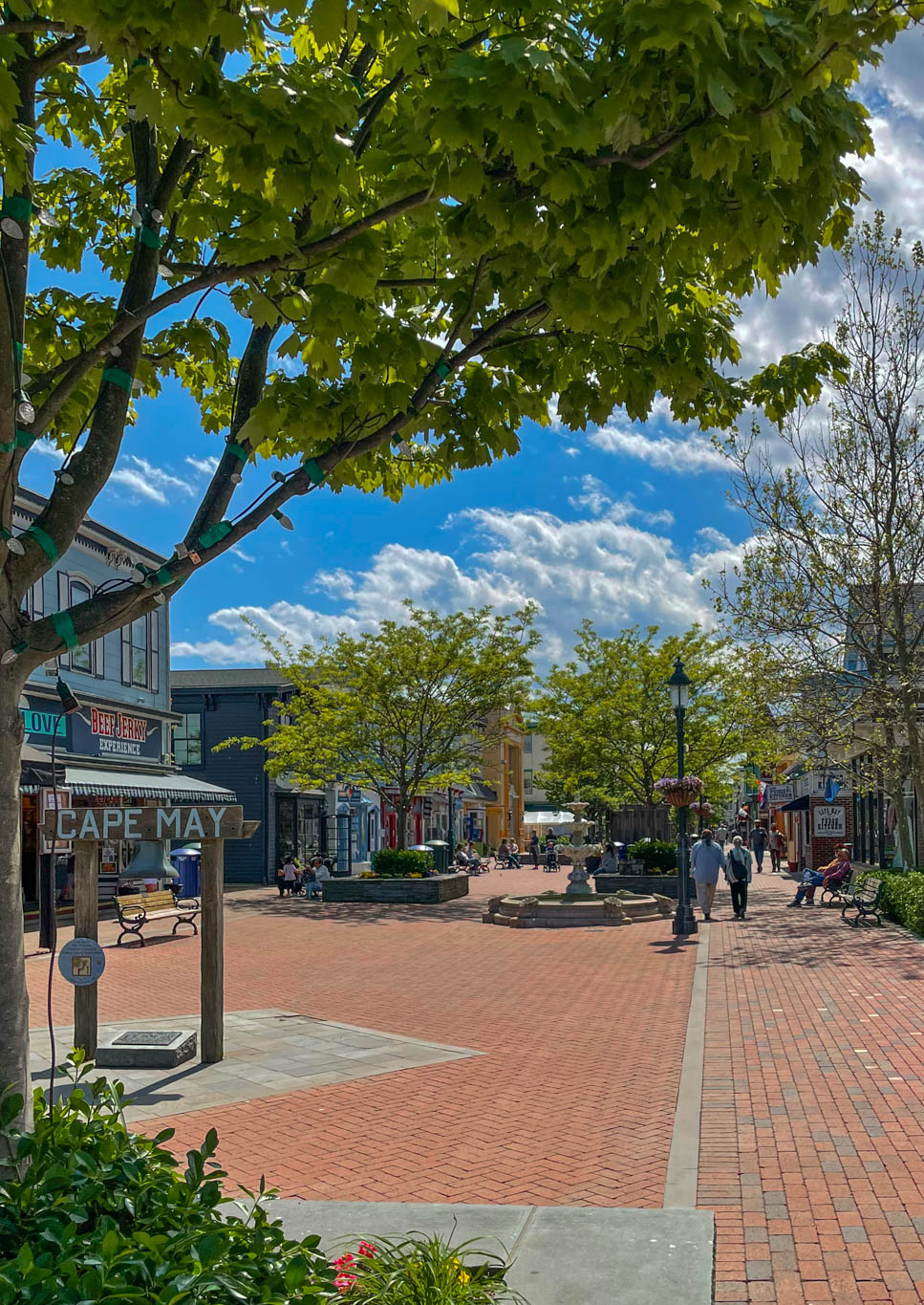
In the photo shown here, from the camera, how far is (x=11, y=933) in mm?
4348

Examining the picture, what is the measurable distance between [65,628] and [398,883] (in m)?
26.7

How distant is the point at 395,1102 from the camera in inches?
346

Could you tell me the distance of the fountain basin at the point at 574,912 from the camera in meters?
23.7

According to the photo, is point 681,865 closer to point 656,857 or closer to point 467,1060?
point 656,857

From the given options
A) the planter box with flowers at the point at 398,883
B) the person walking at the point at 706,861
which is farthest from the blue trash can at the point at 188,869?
the person walking at the point at 706,861

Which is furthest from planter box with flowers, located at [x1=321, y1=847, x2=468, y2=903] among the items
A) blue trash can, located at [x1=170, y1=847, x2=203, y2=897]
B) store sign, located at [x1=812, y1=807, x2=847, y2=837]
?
store sign, located at [x1=812, y1=807, x2=847, y2=837]

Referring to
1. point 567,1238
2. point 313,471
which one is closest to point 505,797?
point 567,1238

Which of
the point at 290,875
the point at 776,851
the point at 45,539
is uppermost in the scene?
the point at 45,539

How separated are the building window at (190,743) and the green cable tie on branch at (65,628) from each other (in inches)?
1580

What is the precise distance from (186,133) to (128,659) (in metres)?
27.8

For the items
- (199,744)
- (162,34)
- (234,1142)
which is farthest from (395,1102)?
(199,744)

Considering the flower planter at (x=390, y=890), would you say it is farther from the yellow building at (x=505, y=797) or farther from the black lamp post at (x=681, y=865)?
the yellow building at (x=505, y=797)

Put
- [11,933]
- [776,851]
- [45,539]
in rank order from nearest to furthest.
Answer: [11,933] → [45,539] → [776,851]

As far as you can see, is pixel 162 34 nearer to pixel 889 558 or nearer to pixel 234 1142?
pixel 234 1142
